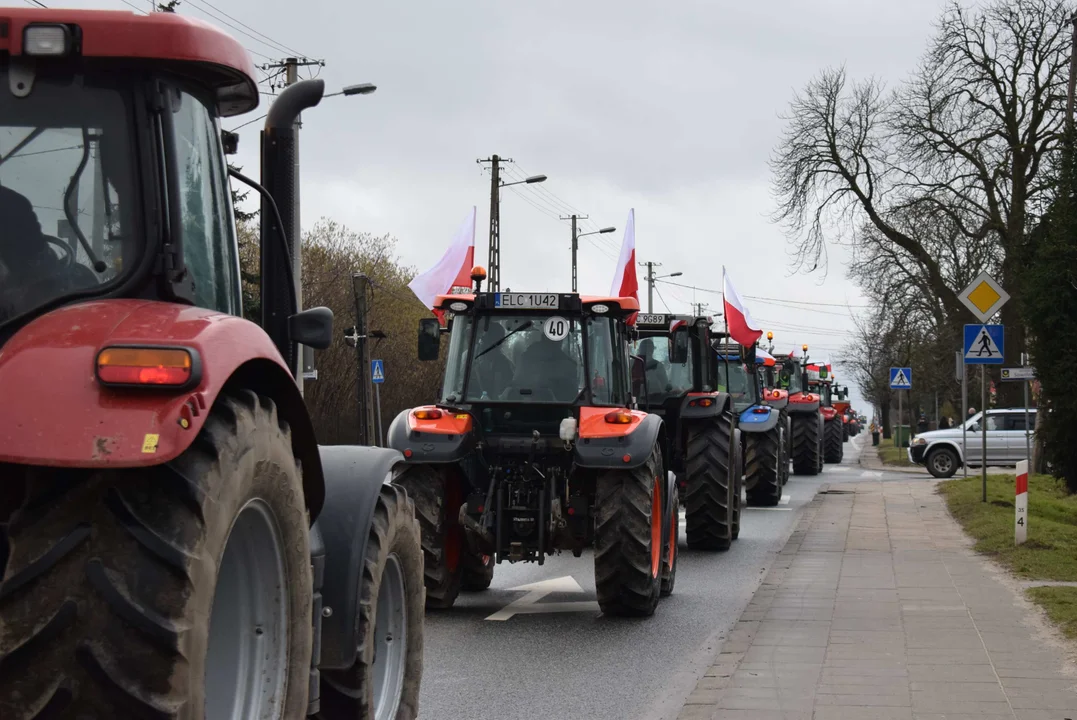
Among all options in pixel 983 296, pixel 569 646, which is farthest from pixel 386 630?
pixel 983 296

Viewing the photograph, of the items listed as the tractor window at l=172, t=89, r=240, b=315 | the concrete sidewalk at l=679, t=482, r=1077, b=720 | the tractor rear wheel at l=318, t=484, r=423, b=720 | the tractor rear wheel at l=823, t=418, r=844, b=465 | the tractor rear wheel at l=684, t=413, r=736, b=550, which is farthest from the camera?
the tractor rear wheel at l=823, t=418, r=844, b=465

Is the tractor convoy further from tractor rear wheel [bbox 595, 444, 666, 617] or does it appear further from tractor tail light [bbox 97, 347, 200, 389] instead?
tractor rear wheel [bbox 595, 444, 666, 617]

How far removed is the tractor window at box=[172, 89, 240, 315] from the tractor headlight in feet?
1.10

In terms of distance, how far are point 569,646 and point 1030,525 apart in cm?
857

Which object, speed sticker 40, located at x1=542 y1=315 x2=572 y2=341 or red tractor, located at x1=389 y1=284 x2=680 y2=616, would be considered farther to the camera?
speed sticker 40, located at x1=542 y1=315 x2=572 y2=341

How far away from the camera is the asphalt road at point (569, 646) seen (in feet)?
23.7

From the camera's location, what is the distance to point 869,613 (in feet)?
32.7

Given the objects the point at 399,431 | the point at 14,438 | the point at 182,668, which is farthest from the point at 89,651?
the point at 399,431

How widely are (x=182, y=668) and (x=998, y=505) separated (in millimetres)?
18321

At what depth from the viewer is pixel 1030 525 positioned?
51.5 feet

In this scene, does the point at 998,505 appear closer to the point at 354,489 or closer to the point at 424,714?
the point at 424,714

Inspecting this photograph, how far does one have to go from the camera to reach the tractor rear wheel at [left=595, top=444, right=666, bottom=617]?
31.9 feet

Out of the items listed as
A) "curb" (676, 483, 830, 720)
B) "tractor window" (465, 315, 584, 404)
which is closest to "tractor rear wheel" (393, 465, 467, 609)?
"tractor window" (465, 315, 584, 404)

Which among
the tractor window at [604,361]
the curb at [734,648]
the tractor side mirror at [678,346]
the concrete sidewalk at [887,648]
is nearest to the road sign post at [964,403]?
the curb at [734,648]
